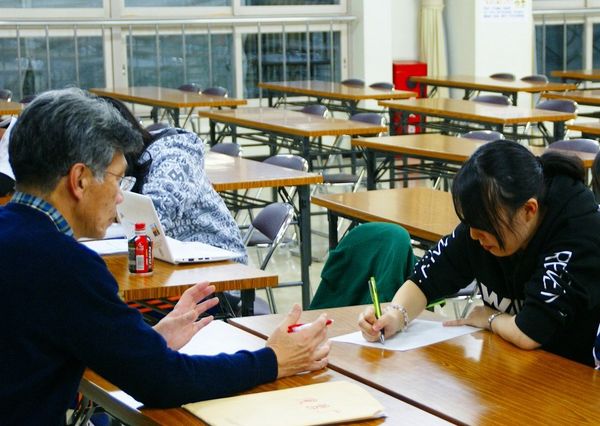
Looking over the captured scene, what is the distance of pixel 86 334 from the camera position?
1.89m

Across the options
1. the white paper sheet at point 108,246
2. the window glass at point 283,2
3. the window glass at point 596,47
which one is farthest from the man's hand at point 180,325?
the window glass at point 596,47

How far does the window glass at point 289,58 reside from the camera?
448 inches

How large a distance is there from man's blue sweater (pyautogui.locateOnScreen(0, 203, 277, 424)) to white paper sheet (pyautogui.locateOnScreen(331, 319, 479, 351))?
645 mm

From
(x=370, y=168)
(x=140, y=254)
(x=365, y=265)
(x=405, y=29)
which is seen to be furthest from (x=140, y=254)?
(x=405, y=29)

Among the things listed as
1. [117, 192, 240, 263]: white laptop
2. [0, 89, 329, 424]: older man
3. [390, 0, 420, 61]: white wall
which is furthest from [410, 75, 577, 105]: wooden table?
[0, 89, 329, 424]: older man

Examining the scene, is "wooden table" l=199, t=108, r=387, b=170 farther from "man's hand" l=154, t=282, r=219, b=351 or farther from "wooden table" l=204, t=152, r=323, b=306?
"man's hand" l=154, t=282, r=219, b=351

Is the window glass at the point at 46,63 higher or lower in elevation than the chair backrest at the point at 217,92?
higher

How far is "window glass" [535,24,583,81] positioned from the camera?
12.8 m

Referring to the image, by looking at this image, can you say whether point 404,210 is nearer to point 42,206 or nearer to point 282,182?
point 282,182

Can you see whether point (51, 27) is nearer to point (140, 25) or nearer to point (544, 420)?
point (140, 25)

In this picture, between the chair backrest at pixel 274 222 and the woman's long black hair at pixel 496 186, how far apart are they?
6.46 ft

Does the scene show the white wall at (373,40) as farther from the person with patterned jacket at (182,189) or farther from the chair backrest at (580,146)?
the person with patterned jacket at (182,189)

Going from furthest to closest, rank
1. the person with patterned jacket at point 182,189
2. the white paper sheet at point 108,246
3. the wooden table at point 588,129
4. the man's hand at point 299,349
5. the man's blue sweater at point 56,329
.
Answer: the wooden table at point 588,129, the person with patterned jacket at point 182,189, the white paper sheet at point 108,246, the man's hand at point 299,349, the man's blue sweater at point 56,329

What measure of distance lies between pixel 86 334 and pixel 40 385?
0.13 meters
